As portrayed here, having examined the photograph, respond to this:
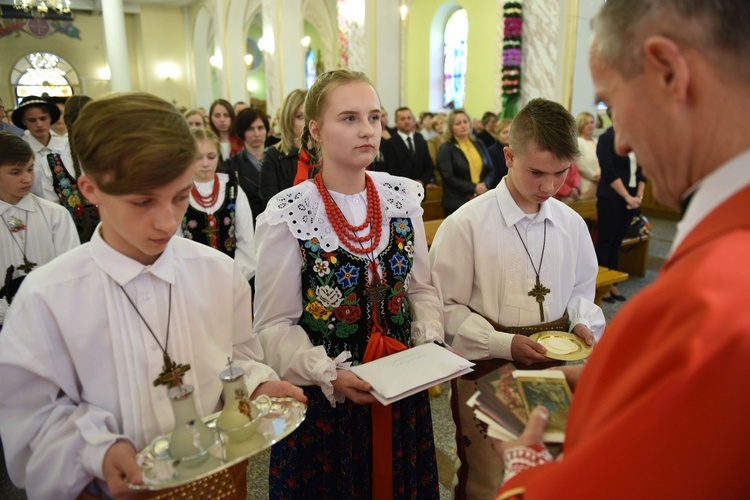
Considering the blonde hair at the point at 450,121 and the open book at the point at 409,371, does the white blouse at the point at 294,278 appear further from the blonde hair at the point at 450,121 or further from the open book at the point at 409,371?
the blonde hair at the point at 450,121

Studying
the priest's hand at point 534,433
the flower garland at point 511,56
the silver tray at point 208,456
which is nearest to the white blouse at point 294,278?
the silver tray at point 208,456

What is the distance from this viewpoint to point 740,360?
61 centimetres

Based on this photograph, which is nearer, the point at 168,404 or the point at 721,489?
the point at 721,489

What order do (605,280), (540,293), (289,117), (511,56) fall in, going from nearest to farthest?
1. (540,293)
2. (289,117)
3. (605,280)
4. (511,56)

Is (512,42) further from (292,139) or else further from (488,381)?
(488,381)

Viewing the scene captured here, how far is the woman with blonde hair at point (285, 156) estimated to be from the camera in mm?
3488

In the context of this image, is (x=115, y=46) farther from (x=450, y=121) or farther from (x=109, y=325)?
(x=109, y=325)

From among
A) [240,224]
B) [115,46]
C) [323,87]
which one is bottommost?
[240,224]

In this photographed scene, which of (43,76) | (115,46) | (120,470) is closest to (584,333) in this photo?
(120,470)

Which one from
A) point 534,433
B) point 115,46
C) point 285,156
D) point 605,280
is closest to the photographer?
point 534,433

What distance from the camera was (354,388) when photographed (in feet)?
4.86

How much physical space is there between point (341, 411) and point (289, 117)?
2346 mm

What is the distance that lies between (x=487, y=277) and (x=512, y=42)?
249 inches

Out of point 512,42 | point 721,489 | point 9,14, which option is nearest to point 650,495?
point 721,489
